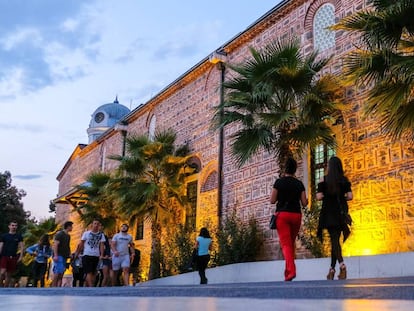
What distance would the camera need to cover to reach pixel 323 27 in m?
12.6

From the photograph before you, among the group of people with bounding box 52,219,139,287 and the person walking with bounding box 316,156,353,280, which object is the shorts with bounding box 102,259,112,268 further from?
the person walking with bounding box 316,156,353,280

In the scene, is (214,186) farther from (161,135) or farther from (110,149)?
(110,149)

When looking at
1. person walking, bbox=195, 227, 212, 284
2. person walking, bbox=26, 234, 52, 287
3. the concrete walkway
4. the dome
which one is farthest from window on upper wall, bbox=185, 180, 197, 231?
the dome

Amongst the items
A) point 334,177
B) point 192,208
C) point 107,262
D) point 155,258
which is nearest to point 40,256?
point 107,262

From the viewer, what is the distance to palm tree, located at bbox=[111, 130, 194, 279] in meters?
15.6

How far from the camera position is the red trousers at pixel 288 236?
6.65 metres

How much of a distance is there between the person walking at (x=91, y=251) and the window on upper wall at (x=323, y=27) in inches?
260

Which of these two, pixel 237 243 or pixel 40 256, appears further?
pixel 237 243

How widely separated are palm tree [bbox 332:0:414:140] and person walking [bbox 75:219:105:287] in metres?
5.50

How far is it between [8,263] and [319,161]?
23.5 feet

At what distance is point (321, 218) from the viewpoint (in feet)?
22.2

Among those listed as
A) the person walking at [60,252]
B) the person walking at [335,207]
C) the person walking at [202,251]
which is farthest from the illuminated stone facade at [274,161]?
the person walking at [60,252]

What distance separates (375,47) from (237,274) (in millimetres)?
5762

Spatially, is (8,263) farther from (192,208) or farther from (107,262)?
(192,208)
